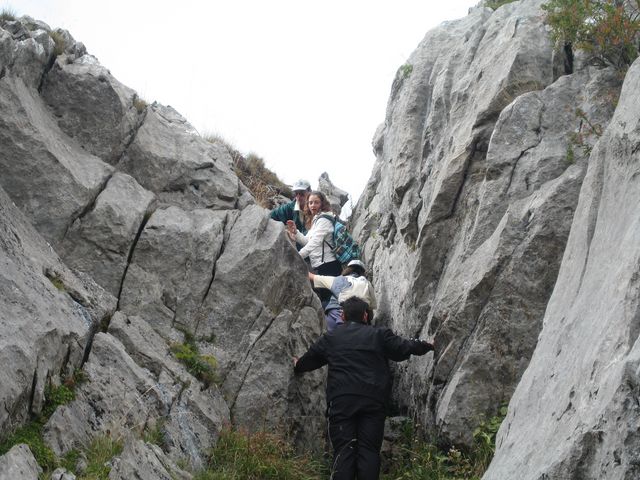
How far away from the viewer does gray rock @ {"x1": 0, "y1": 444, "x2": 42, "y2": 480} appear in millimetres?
8031

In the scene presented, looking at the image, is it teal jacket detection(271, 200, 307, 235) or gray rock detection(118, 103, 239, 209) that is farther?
teal jacket detection(271, 200, 307, 235)

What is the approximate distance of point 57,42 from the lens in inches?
607

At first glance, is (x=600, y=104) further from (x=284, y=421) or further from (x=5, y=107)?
(x=5, y=107)

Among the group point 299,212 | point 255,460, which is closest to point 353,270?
point 299,212

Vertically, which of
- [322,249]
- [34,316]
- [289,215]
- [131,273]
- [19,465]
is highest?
[289,215]

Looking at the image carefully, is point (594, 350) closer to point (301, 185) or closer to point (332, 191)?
point (301, 185)

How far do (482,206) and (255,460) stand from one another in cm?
599

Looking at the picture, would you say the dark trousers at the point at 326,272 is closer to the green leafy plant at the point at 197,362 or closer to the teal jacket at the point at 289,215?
the teal jacket at the point at 289,215

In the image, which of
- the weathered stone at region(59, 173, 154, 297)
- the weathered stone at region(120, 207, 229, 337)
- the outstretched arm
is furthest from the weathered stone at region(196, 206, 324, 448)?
the outstretched arm

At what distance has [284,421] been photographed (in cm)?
1336

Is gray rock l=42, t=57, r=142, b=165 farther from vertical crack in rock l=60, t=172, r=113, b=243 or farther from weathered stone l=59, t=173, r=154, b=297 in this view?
weathered stone l=59, t=173, r=154, b=297

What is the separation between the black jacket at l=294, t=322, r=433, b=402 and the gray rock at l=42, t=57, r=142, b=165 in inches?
222

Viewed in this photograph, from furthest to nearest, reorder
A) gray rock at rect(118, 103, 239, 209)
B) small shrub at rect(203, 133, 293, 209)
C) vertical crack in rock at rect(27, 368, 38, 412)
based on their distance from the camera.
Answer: small shrub at rect(203, 133, 293, 209)
gray rock at rect(118, 103, 239, 209)
vertical crack in rock at rect(27, 368, 38, 412)

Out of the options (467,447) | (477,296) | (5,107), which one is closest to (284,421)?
(467,447)
